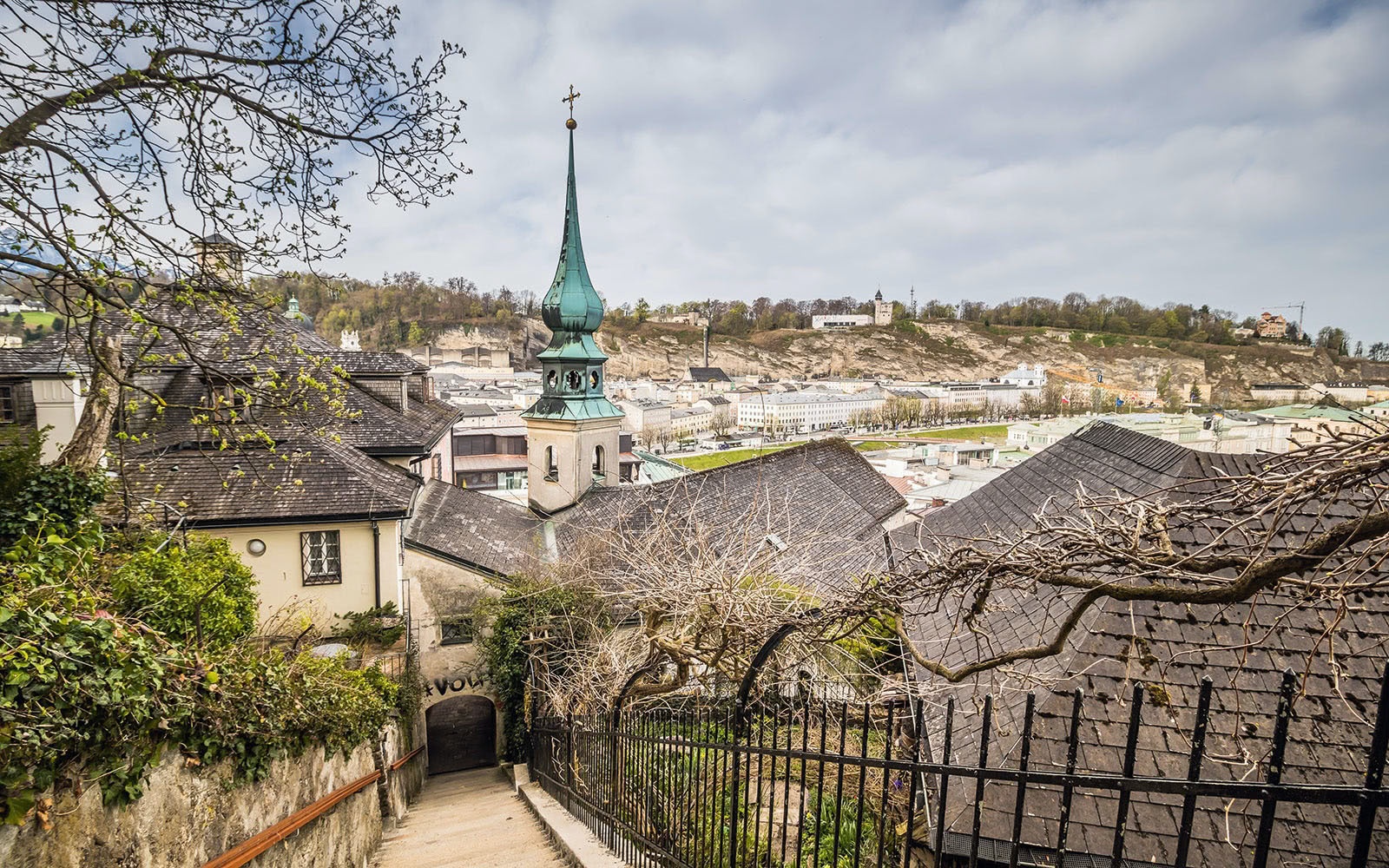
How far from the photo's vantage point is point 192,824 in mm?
4211

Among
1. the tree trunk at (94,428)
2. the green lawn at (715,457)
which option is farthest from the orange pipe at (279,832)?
the green lawn at (715,457)

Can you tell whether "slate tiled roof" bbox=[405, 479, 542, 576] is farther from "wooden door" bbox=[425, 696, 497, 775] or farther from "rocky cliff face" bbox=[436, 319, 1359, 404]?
"rocky cliff face" bbox=[436, 319, 1359, 404]

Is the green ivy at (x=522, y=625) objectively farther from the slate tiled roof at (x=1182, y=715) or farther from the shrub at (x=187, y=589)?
the slate tiled roof at (x=1182, y=715)

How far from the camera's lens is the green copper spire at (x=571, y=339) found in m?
20.9

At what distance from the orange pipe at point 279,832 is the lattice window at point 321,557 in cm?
640

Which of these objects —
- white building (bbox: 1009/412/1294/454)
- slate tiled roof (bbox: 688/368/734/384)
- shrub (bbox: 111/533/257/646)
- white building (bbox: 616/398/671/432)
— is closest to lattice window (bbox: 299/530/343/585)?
shrub (bbox: 111/533/257/646)

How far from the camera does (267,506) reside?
1221cm

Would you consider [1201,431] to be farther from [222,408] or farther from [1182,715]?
[222,408]

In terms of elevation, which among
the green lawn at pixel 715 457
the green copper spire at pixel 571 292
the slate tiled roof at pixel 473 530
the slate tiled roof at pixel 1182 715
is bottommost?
the green lawn at pixel 715 457

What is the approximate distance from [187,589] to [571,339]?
1556 centimetres

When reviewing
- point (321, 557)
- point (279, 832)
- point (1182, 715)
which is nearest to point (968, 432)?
Answer: point (321, 557)

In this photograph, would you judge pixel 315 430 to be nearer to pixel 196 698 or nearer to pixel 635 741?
pixel 196 698

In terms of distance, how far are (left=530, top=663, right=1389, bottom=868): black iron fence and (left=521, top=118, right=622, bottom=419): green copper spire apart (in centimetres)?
1415

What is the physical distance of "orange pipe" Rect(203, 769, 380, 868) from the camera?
443 cm
